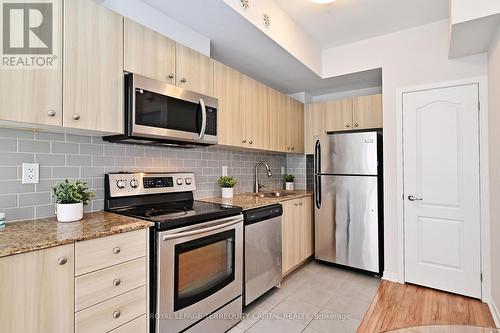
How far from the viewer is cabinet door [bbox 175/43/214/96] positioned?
2.06 m

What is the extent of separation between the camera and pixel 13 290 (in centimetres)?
107

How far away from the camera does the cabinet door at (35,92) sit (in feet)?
Answer: 4.15

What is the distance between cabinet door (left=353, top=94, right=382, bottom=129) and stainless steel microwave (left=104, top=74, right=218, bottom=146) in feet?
6.77

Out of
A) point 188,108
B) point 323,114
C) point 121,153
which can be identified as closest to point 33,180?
point 121,153

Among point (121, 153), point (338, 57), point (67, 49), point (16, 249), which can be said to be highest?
point (338, 57)

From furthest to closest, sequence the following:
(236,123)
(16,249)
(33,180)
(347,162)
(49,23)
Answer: (347,162) < (236,123) < (33,180) < (49,23) < (16,249)

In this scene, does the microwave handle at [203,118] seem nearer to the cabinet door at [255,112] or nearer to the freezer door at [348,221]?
the cabinet door at [255,112]

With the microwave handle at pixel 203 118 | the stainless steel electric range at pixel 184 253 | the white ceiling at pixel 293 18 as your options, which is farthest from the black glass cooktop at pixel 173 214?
the white ceiling at pixel 293 18

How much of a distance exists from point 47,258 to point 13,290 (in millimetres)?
150

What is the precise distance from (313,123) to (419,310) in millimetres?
2500

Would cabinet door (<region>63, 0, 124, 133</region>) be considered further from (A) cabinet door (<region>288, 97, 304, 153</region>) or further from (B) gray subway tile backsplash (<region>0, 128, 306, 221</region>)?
(A) cabinet door (<region>288, 97, 304, 153</region>)

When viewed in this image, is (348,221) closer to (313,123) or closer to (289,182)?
(289,182)

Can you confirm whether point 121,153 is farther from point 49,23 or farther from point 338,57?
point 338,57

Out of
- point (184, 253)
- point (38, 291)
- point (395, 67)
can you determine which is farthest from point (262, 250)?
point (395, 67)
